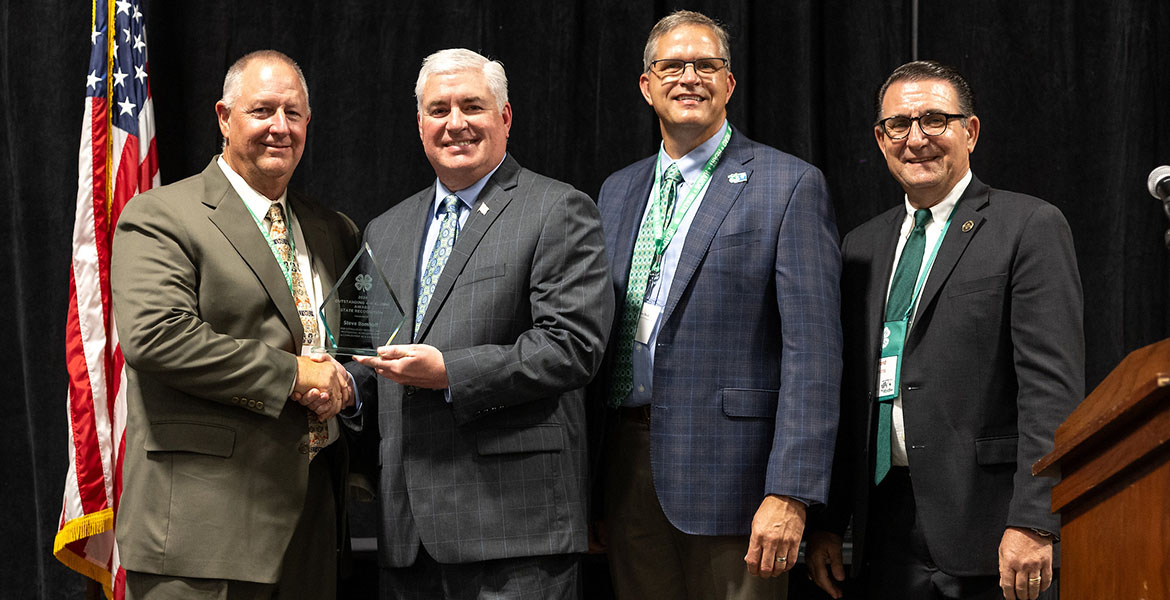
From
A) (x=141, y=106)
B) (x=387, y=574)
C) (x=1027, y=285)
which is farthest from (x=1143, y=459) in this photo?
(x=141, y=106)

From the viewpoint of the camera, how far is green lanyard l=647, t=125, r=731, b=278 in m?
2.64

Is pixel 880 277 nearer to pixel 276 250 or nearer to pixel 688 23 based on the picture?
pixel 688 23

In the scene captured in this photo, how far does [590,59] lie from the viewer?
3.68 m

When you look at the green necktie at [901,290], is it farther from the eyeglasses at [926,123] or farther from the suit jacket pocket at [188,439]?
the suit jacket pocket at [188,439]

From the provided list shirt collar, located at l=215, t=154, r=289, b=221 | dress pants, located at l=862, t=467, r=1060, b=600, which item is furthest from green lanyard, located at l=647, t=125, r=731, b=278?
shirt collar, located at l=215, t=154, r=289, b=221

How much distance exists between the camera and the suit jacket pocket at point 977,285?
2453 mm

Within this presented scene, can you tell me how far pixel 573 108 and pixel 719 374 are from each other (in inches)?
58.8

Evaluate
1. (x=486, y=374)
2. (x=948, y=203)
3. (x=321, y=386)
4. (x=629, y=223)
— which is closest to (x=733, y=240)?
(x=629, y=223)

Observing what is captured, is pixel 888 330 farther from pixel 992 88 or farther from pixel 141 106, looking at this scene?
pixel 141 106

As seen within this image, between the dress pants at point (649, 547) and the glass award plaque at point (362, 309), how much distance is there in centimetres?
66

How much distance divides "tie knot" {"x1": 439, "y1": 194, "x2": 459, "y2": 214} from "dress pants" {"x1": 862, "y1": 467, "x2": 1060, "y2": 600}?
126 centimetres

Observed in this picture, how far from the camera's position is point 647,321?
260cm

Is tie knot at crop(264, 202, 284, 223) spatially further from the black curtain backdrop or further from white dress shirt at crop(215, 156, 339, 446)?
the black curtain backdrop

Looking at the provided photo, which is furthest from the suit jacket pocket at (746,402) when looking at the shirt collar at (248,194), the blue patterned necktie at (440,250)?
the shirt collar at (248,194)
